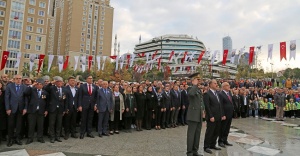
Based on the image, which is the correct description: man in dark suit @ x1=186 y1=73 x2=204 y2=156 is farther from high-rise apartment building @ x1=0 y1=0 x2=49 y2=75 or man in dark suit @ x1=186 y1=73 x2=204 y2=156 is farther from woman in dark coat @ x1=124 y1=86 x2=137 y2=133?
high-rise apartment building @ x1=0 y1=0 x2=49 y2=75

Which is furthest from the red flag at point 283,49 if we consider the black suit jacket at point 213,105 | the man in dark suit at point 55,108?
the man in dark suit at point 55,108

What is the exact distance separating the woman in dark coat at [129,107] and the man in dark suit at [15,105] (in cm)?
323

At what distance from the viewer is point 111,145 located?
6164mm

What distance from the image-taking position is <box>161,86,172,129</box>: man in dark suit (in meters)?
9.18

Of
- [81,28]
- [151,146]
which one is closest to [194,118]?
[151,146]

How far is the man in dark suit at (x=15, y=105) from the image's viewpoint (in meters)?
6.00

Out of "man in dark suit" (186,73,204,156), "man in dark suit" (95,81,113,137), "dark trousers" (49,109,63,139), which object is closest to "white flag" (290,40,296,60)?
"man in dark suit" (186,73,204,156)

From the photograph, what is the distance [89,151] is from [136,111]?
10.5ft

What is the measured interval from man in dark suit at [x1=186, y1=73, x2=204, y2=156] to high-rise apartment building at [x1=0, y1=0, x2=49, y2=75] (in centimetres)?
5863

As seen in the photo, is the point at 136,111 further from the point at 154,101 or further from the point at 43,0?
the point at 43,0

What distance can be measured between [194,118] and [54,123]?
405 cm

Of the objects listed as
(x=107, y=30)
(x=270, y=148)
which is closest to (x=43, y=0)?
(x=107, y=30)

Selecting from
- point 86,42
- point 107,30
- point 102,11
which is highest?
point 102,11

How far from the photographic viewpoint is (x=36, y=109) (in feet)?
20.8
